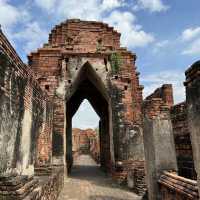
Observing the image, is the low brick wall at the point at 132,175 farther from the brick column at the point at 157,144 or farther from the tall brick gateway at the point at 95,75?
the brick column at the point at 157,144

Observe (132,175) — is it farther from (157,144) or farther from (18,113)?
(18,113)

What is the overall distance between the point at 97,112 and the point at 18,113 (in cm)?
868

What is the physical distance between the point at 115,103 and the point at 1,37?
584 centimetres

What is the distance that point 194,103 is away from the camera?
2953 millimetres

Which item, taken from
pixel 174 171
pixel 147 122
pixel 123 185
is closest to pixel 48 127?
pixel 123 185

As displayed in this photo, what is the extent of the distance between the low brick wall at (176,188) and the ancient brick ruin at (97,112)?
0.02 metres

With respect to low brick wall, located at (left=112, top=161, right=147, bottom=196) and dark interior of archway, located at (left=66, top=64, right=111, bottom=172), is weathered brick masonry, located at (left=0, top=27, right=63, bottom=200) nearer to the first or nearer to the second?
low brick wall, located at (left=112, top=161, right=147, bottom=196)

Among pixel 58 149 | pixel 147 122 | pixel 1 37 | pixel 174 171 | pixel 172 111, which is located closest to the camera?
pixel 1 37

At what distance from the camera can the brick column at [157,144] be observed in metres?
5.40

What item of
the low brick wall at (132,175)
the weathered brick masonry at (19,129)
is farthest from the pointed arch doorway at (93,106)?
the weathered brick masonry at (19,129)

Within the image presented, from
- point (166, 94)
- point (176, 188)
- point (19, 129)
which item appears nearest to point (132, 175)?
point (166, 94)

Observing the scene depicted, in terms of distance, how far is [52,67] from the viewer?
1043cm

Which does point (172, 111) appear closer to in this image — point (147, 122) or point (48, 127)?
point (147, 122)

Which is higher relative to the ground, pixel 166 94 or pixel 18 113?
→ pixel 166 94
